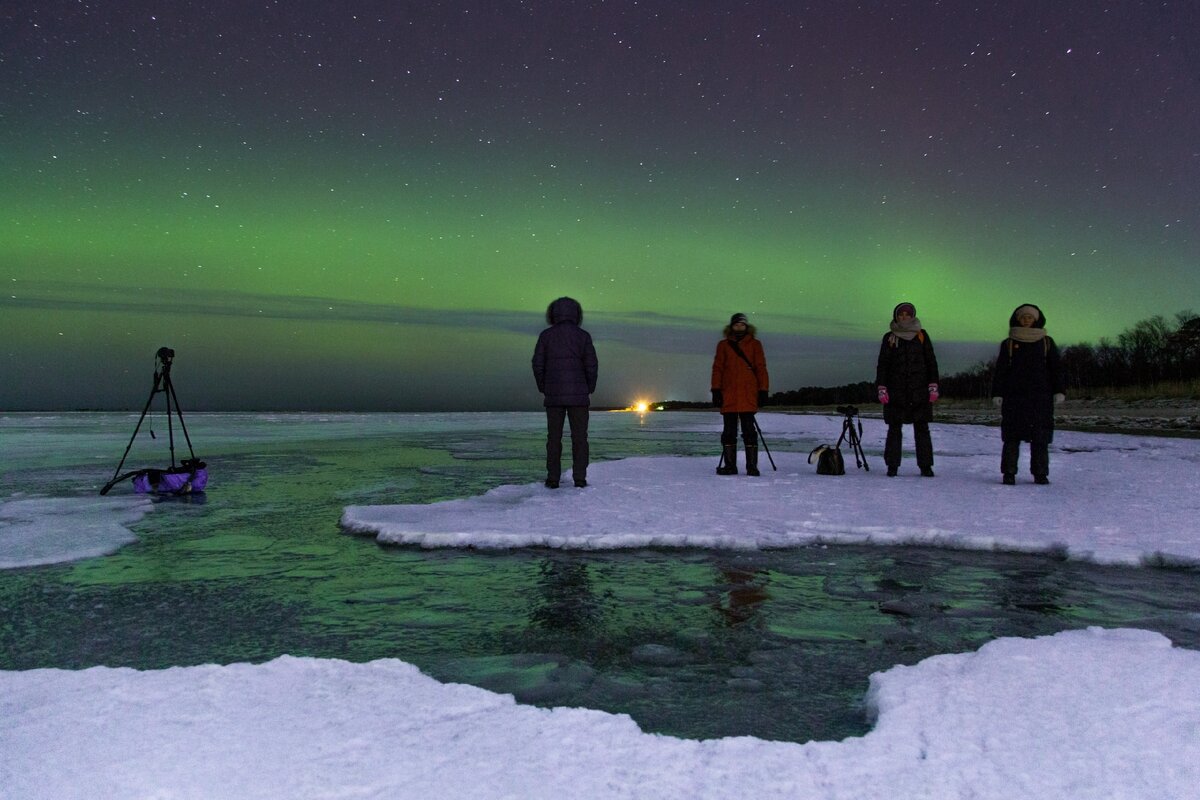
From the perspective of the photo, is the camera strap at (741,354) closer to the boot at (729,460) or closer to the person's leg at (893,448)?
the boot at (729,460)

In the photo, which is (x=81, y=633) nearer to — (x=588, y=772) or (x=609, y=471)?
(x=588, y=772)

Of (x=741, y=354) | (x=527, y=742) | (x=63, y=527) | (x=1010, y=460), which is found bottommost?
(x=63, y=527)

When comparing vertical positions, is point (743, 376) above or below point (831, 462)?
above

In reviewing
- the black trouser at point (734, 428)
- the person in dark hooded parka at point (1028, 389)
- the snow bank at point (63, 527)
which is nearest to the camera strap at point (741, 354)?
the black trouser at point (734, 428)

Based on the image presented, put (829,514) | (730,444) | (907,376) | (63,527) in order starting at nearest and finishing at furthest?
1. (63,527)
2. (829,514)
3. (907,376)
4. (730,444)

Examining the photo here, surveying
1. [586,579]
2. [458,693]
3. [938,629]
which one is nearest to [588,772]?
[458,693]

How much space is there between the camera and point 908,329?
29.7ft

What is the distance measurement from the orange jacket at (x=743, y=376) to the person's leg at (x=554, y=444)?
230 cm

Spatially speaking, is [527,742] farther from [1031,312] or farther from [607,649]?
[1031,312]

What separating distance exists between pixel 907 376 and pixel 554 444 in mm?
4516

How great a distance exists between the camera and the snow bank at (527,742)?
182 cm

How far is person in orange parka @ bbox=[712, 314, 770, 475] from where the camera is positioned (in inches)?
367

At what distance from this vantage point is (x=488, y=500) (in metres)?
7.24

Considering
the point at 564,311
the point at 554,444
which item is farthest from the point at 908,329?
the point at 554,444
